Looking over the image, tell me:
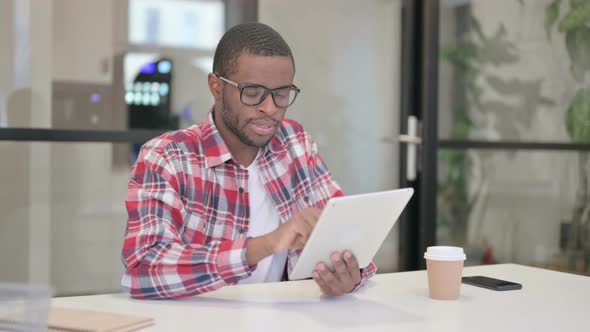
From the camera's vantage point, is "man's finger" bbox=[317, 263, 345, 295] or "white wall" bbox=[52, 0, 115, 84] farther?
"white wall" bbox=[52, 0, 115, 84]

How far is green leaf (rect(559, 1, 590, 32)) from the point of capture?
3965 mm

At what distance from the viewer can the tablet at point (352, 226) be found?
4.48 ft

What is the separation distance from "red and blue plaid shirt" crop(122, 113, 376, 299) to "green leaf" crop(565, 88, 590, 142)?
2.33 m

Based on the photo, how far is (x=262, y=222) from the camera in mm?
1948

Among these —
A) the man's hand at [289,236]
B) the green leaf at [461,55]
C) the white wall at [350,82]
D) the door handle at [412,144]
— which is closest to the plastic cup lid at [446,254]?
the man's hand at [289,236]

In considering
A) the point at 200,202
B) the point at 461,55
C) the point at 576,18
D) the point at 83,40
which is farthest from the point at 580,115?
the point at 200,202

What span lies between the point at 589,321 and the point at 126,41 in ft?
7.42

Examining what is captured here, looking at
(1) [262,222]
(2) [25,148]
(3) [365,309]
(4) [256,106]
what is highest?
(4) [256,106]

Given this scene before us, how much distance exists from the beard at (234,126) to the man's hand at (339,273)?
1.52 feet

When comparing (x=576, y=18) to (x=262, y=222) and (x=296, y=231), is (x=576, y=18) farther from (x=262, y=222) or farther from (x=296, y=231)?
(x=296, y=231)

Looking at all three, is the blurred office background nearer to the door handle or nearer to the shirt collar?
the door handle

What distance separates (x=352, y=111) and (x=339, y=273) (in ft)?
7.35

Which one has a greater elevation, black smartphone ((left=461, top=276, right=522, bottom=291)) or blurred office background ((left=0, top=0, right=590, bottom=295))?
blurred office background ((left=0, top=0, right=590, bottom=295))

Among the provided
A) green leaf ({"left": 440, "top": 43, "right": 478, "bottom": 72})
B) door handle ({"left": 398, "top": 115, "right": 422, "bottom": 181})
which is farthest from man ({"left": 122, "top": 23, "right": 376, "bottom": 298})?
green leaf ({"left": 440, "top": 43, "right": 478, "bottom": 72})
